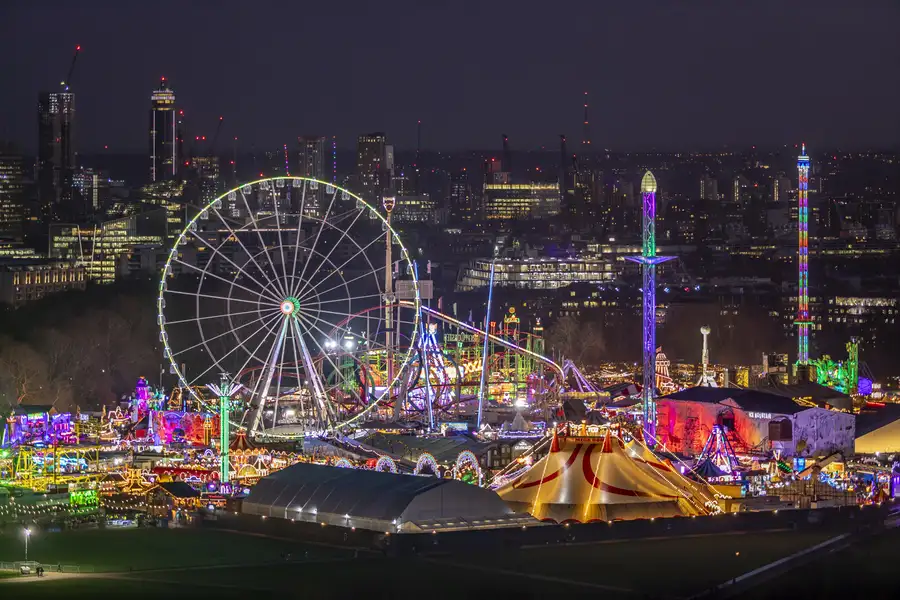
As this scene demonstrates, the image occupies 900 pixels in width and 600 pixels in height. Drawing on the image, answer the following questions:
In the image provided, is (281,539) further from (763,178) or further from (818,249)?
(763,178)

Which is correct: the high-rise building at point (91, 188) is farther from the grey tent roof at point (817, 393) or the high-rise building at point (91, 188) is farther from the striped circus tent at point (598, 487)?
the striped circus tent at point (598, 487)

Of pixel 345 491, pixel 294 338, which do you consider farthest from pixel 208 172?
pixel 345 491

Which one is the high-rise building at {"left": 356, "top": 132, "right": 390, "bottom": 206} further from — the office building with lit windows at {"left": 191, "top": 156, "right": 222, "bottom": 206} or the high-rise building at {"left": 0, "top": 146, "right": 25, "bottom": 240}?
the high-rise building at {"left": 0, "top": 146, "right": 25, "bottom": 240}

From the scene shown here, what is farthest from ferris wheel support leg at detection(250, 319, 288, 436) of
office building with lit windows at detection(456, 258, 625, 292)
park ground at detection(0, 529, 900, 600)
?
office building with lit windows at detection(456, 258, 625, 292)

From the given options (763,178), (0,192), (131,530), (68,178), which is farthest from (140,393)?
(763,178)

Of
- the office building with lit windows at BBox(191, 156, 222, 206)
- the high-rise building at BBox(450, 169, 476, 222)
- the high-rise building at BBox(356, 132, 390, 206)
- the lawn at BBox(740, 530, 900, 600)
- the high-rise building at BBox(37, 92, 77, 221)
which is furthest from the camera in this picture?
the high-rise building at BBox(450, 169, 476, 222)

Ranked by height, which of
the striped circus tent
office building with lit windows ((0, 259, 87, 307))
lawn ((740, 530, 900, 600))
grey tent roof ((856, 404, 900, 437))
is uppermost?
office building with lit windows ((0, 259, 87, 307))
